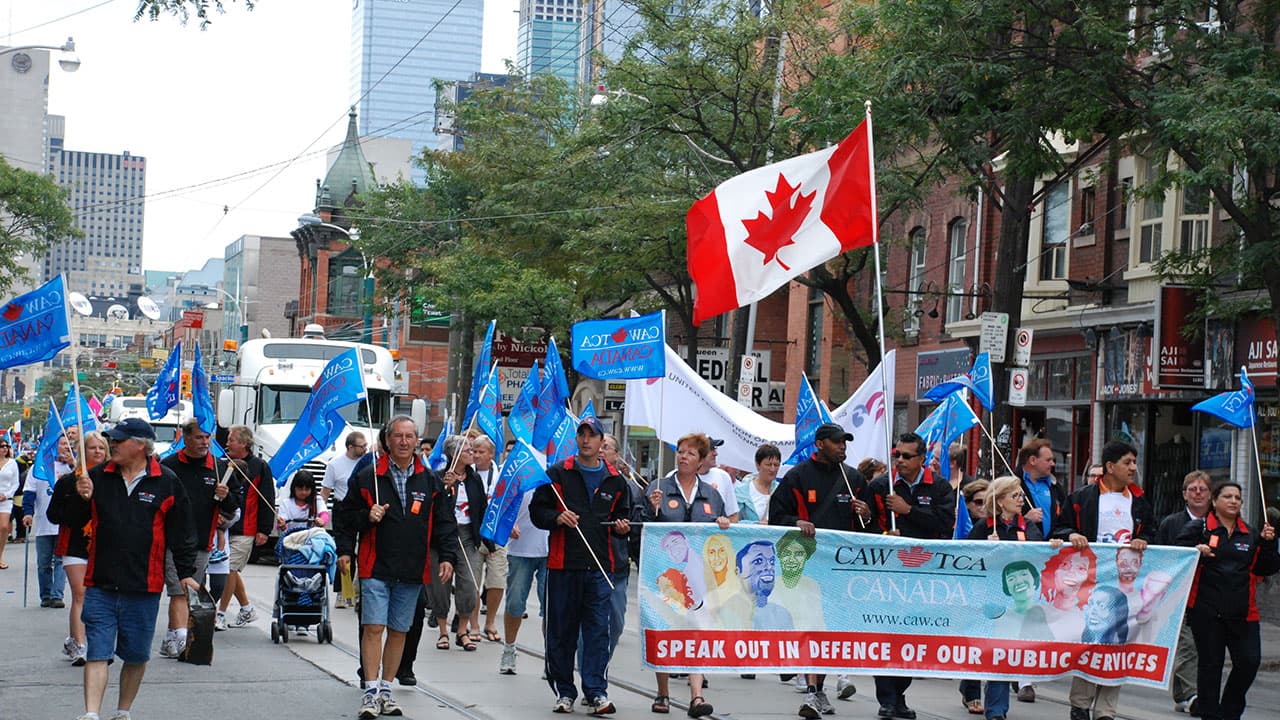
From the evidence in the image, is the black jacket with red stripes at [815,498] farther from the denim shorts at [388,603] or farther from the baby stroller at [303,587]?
the baby stroller at [303,587]

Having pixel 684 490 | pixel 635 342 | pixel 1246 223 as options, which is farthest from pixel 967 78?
pixel 684 490

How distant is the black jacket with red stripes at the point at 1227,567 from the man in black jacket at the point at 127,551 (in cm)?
635

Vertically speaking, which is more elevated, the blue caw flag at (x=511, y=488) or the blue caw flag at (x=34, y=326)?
the blue caw flag at (x=34, y=326)

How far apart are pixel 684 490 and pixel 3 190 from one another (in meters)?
45.5

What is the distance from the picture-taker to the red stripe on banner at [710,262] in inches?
497

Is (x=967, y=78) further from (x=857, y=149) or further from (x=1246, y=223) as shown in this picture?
(x=857, y=149)

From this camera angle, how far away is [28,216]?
52750 millimetres

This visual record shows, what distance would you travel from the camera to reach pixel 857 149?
11945 millimetres

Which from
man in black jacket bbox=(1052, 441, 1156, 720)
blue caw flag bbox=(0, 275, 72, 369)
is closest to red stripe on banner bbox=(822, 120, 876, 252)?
man in black jacket bbox=(1052, 441, 1156, 720)

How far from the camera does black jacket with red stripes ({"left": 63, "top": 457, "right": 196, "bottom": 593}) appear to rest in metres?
8.95

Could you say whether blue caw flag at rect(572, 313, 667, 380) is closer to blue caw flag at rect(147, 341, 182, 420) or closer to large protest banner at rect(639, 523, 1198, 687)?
large protest banner at rect(639, 523, 1198, 687)

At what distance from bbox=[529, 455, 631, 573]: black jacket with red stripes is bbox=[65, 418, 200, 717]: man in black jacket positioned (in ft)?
8.00

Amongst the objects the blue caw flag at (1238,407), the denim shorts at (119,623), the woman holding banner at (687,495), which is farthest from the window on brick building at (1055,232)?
the denim shorts at (119,623)

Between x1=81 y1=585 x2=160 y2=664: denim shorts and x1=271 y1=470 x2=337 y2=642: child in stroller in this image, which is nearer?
x1=81 y1=585 x2=160 y2=664: denim shorts
